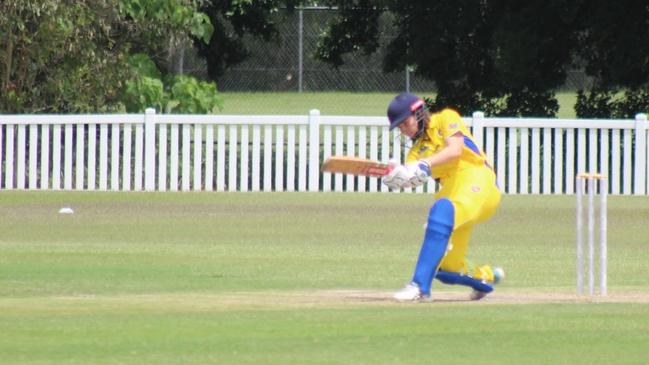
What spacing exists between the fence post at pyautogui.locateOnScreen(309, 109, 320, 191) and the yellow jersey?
12.0 m

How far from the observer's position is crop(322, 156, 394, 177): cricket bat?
10711 millimetres

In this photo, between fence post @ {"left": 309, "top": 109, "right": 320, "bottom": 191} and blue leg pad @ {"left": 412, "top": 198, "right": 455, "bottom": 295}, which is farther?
fence post @ {"left": 309, "top": 109, "right": 320, "bottom": 191}

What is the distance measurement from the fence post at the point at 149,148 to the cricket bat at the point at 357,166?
12.2 metres

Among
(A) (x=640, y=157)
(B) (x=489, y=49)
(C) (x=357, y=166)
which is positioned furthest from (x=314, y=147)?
(C) (x=357, y=166)

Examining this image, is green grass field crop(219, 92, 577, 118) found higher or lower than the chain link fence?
lower

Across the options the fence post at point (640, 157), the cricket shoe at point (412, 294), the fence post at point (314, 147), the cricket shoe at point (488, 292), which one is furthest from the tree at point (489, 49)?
the cricket shoe at point (412, 294)

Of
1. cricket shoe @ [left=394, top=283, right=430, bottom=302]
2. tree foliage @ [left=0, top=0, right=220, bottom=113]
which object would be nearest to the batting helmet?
cricket shoe @ [left=394, top=283, right=430, bottom=302]

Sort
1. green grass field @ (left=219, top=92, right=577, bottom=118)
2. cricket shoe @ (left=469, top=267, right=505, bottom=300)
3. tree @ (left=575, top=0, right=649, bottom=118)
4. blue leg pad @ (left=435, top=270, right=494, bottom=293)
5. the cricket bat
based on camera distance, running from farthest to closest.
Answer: green grass field @ (left=219, top=92, right=577, bottom=118) < tree @ (left=575, top=0, right=649, bottom=118) < cricket shoe @ (left=469, top=267, right=505, bottom=300) < blue leg pad @ (left=435, top=270, right=494, bottom=293) < the cricket bat

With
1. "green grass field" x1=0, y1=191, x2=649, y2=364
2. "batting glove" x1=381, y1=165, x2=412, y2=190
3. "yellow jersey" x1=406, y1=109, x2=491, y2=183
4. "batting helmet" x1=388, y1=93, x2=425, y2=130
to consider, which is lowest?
"green grass field" x1=0, y1=191, x2=649, y2=364

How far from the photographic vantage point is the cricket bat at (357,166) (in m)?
10.7

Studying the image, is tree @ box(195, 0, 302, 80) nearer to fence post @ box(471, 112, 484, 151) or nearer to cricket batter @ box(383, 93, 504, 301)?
fence post @ box(471, 112, 484, 151)

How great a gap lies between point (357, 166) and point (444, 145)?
60 centimetres

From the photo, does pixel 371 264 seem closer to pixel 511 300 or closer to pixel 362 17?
pixel 511 300

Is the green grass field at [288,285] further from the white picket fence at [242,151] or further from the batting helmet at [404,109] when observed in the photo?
the batting helmet at [404,109]
